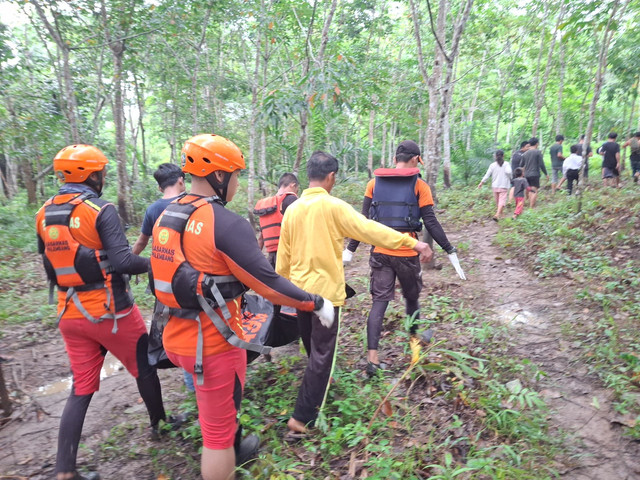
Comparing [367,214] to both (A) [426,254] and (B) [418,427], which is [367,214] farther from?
(B) [418,427]

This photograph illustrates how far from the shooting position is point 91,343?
279 cm

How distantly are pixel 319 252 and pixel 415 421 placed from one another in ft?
4.94

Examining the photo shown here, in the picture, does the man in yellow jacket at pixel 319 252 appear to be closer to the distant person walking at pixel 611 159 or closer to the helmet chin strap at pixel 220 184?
the helmet chin strap at pixel 220 184

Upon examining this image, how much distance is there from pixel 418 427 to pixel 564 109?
80.0 feet

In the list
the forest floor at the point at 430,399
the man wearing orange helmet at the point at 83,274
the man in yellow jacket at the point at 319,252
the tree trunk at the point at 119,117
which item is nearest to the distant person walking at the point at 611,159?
the forest floor at the point at 430,399

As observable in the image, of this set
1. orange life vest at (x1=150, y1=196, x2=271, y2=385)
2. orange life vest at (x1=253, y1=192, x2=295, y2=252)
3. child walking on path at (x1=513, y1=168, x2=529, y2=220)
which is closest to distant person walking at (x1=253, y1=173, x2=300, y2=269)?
orange life vest at (x1=253, y1=192, x2=295, y2=252)

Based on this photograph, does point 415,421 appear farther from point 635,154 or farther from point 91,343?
point 635,154

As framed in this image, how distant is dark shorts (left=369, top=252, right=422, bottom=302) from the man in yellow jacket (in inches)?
35.0

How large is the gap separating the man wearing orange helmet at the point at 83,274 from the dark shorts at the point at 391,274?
7.18 feet

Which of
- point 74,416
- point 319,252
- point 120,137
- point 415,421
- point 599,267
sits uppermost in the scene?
point 120,137

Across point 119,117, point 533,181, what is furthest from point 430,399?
point 119,117

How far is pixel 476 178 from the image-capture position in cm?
1617

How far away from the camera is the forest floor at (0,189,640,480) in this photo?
9.06ft

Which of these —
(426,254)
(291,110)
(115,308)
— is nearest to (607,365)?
(426,254)
